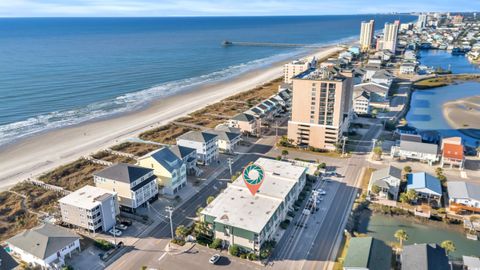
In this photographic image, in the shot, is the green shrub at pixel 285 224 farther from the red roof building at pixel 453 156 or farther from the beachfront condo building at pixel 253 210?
the red roof building at pixel 453 156

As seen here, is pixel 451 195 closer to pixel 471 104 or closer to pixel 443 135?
pixel 443 135

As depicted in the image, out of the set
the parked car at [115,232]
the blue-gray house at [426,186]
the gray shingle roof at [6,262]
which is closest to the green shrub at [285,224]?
the blue-gray house at [426,186]

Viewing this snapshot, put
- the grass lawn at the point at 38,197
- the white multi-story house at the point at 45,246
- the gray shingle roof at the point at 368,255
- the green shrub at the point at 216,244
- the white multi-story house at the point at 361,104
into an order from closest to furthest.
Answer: the gray shingle roof at the point at 368,255, the white multi-story house at the point at 45,246, the green shrub at the point at 216,244, the grass lawn at the point at 38,197, the white multi-story house at the point at 361,104

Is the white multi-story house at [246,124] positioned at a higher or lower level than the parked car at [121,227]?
higher

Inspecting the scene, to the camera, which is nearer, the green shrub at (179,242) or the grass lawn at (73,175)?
the green shrub at (179,242)

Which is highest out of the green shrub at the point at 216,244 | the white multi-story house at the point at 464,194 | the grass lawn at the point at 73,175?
the white multi-story house at the point at 464,194

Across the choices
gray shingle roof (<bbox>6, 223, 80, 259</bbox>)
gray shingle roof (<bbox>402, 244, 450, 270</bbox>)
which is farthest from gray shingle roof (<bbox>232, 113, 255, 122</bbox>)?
gray shingle roof (<bbox>402, 244, 450, 270</bbox>)

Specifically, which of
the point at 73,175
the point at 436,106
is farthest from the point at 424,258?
the point at 436,106

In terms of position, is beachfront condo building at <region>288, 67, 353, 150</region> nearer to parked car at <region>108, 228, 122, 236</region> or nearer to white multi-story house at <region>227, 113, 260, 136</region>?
white multi-story house at <region>227, 113, 260, 136</region>
